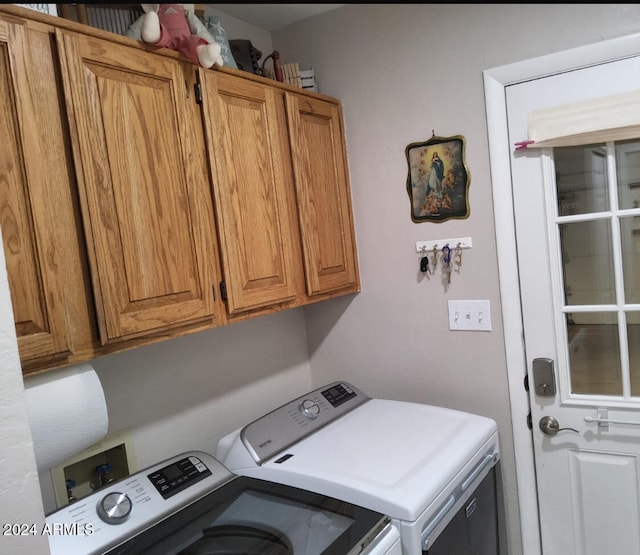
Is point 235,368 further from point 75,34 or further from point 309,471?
point 75,34

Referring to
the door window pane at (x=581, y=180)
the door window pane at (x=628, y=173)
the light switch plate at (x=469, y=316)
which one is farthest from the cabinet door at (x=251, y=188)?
the door window pane at (x=628, y=173)

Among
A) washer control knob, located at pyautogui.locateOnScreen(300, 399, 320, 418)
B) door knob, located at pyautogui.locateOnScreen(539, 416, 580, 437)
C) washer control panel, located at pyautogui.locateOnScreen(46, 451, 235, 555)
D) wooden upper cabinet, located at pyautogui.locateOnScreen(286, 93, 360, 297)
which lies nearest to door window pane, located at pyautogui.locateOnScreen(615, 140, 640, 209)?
door knob, located at pyautogui.locateOnScreen(539, 416, 580, 437)

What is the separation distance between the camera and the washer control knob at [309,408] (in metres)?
1.82

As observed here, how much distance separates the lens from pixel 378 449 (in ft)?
5.20

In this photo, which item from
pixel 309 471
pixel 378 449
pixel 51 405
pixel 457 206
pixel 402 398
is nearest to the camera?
pixel 51 405

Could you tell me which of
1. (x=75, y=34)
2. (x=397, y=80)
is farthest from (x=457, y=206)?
(x=75, y=34)

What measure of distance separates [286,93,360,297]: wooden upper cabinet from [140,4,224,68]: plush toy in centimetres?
40

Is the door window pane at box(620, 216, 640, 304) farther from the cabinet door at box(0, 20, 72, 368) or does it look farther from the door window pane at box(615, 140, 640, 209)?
the cabinet door at box(0, 20, 72, 368)

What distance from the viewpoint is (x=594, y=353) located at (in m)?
1.79

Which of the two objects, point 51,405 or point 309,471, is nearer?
point 51,405

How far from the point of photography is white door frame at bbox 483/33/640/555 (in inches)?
69.2

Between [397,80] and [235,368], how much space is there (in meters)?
1.28

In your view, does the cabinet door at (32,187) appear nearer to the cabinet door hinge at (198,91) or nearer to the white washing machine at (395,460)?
the cabinet door hinge at (198,91)

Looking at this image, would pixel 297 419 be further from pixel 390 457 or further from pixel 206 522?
pixel 206 522
